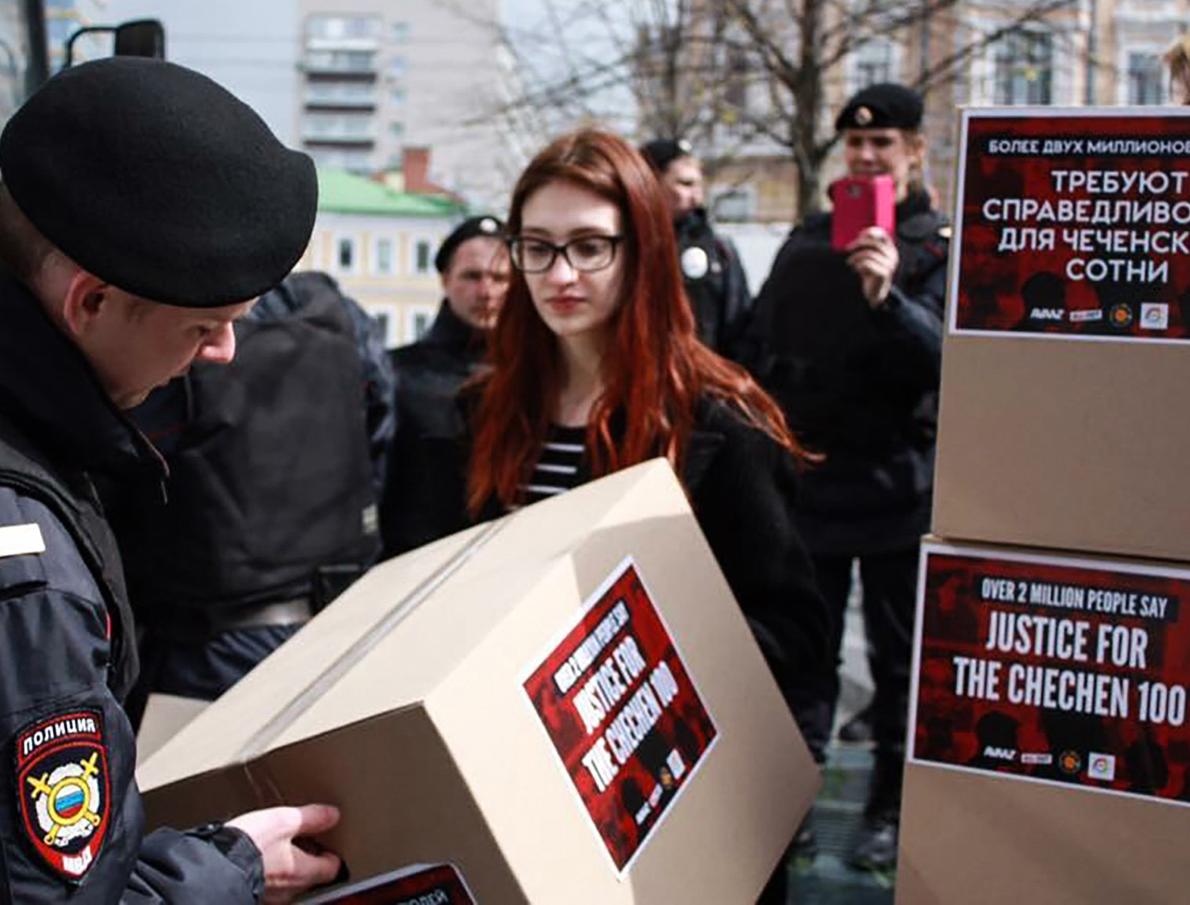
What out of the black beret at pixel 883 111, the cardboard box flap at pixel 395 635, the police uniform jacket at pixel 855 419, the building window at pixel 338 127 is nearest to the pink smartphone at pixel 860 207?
the police uniform jacket at pixel 855 419

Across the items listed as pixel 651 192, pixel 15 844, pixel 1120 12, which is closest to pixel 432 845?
pixel 15 844

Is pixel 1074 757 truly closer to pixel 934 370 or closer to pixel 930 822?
pixel 930 822

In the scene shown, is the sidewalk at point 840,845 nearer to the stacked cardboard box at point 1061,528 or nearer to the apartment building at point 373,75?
the stacked cardboard box at point 1061,528

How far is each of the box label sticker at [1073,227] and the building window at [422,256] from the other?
96.9 ft

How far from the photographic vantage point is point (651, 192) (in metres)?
2.35

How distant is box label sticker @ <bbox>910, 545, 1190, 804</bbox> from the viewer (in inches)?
59.8

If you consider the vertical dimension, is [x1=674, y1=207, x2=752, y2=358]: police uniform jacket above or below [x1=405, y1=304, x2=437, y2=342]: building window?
above

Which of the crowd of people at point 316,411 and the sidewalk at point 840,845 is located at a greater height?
the crowd of people at point 316,411

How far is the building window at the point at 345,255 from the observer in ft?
101

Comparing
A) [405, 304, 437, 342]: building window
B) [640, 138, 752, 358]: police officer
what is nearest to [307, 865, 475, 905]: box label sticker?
[640, 138, 752, 358]: police officer

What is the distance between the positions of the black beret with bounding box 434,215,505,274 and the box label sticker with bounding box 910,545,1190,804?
10.4ft

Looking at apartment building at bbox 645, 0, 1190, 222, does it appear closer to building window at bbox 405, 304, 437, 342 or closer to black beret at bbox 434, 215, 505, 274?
black beret at bbox 434, 215, 505, 274

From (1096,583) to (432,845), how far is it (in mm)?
720

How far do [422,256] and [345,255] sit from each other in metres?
1.69
